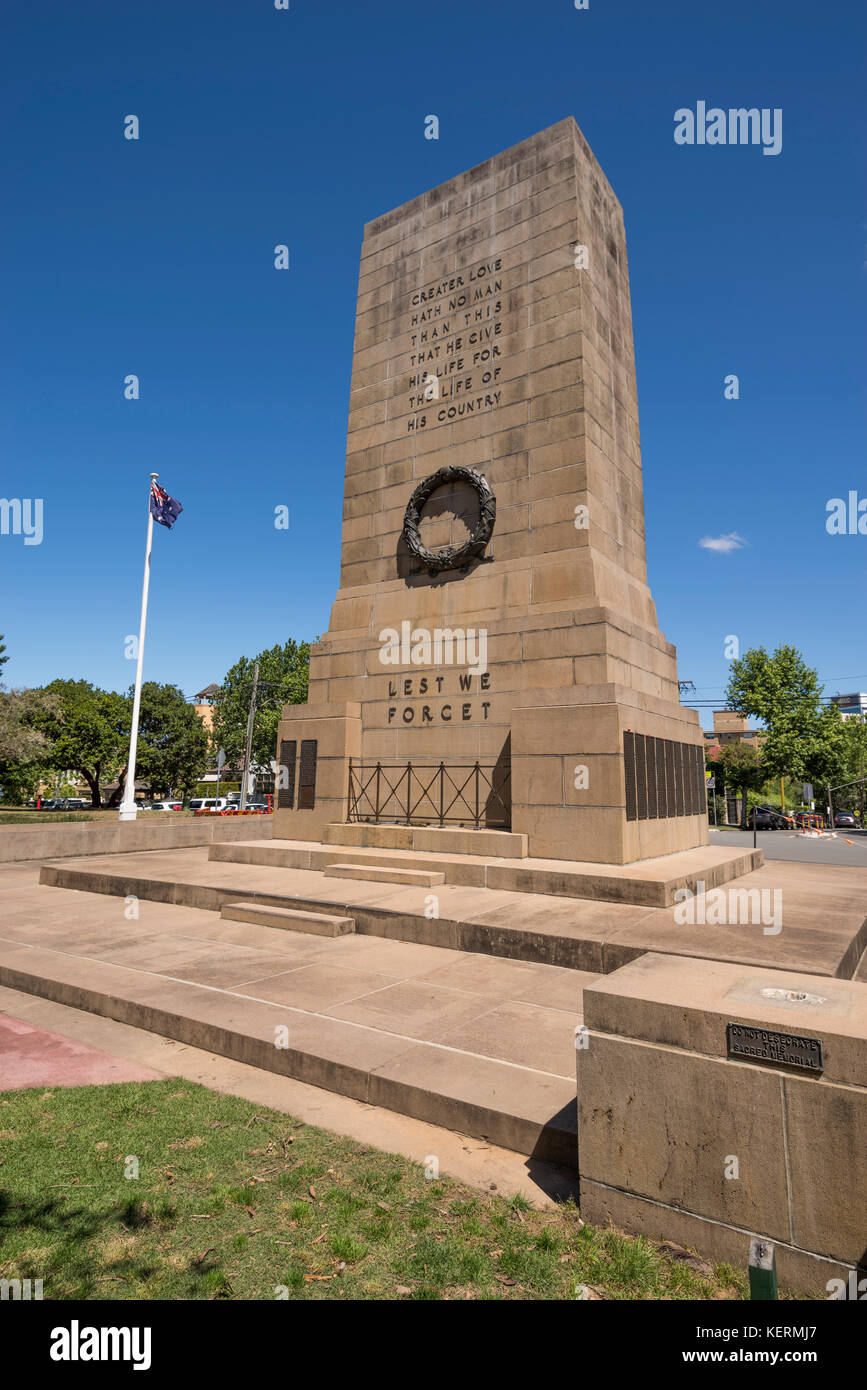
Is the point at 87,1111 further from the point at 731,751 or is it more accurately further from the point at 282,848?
the point at 731,751

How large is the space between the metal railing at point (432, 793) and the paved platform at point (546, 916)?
279 centimetres

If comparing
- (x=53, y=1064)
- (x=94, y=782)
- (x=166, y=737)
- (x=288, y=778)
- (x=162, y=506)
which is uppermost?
(x=162, y=506)

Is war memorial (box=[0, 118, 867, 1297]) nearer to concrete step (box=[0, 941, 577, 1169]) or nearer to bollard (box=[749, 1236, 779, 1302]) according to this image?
concrete step (box=[0, 941, 577, 1169])

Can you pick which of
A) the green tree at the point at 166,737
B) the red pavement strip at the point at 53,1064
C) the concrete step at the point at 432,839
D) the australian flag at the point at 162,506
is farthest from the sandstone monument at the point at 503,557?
the green tree at the point at 166,737

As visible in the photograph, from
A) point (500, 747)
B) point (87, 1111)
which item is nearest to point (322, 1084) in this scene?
point (87, 1111)

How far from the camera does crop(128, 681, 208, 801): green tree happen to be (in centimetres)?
7244

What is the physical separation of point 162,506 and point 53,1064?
27.5 meters

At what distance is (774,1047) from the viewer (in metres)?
3.34

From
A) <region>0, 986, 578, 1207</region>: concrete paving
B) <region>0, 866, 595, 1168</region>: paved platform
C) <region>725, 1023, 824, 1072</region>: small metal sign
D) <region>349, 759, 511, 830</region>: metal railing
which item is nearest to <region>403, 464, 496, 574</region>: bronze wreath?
<region>349, 759, 511, 830</region>: metal railing

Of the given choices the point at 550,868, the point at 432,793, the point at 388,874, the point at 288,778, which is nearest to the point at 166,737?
the point at 288,778

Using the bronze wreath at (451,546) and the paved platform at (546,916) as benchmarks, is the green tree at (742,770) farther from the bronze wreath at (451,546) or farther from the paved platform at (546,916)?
the paved platform at (546,916)

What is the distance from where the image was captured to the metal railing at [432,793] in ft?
48.5

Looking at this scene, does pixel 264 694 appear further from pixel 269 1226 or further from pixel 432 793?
pixel 269 1226

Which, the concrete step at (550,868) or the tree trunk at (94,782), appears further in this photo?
the tree trunk at (94,782)
